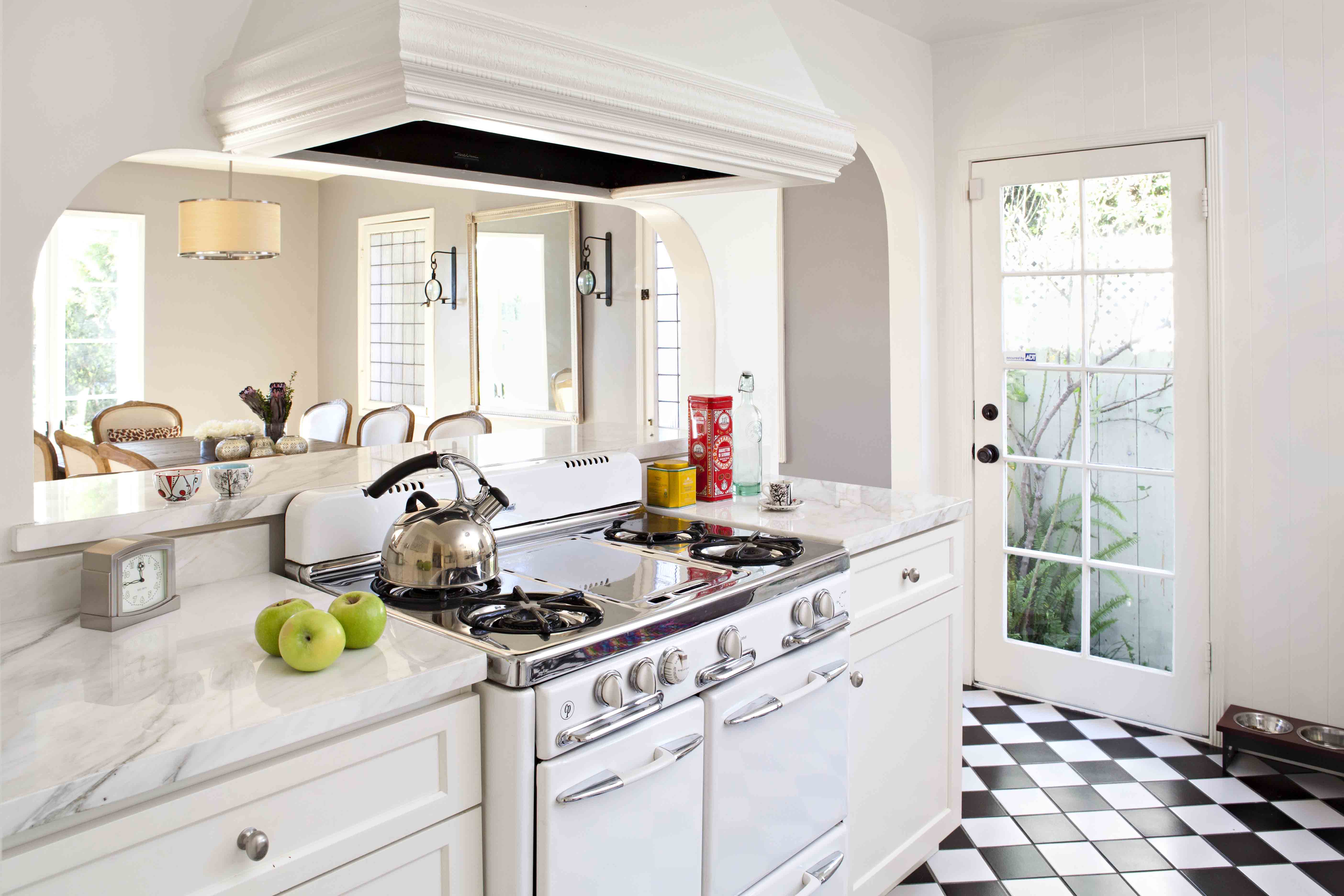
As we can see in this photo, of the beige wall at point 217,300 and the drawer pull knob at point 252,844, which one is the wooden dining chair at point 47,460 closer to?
the beige wall at point 217,300

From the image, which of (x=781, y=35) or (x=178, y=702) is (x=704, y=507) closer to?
(x=781, y=35)

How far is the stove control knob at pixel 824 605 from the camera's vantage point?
192 cm

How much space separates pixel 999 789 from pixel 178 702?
2.46 metres

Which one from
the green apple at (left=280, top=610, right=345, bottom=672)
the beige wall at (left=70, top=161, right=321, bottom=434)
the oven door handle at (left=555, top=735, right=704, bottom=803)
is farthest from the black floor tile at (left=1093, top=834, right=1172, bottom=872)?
the beige wall at (left=70, top=161, right=321, bottom=434)

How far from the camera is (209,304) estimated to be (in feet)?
24.0

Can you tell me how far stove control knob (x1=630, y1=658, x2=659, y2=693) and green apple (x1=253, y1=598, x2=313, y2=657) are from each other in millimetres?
491

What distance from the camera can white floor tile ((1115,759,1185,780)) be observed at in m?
2.95

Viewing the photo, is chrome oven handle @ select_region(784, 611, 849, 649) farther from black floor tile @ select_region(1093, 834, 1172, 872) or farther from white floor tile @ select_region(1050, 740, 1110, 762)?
white floor tile @ select_region(1050, 740, 1110, 762)

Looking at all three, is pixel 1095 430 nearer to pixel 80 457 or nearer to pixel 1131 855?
pixel 1131 855

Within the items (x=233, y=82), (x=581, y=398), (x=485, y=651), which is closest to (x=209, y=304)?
(x=581, y=398)

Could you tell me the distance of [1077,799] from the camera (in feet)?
9.29

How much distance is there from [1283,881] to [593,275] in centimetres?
407

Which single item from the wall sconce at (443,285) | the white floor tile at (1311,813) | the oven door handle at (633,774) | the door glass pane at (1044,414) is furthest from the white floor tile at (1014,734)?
the wall sconce at (443,285)

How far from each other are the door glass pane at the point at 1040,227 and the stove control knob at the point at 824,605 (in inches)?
80.6
